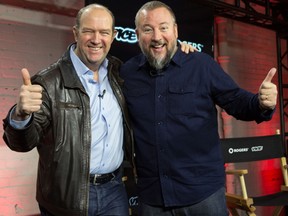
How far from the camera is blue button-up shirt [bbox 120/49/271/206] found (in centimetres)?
190

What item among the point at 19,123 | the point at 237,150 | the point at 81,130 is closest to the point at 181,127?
the point at 81,130

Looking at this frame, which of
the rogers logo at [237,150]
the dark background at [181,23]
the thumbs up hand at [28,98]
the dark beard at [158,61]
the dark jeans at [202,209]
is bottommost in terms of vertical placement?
the dark jeans at [202,209]

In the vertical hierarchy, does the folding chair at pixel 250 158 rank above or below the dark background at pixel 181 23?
below

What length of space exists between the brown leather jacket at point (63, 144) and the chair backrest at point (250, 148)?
7.47 ft

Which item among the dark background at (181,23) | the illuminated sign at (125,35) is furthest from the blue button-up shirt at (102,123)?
the illuminated sign at (125,35)

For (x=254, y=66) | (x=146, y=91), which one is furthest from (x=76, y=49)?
(x=254, y=66)

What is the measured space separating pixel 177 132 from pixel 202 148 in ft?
0.52

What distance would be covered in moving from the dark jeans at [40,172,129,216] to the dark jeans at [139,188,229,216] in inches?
5.8

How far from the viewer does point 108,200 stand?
190 centimetres

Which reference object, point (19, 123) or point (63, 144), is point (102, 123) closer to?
point (63, 144)

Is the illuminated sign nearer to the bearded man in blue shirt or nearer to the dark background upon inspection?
the dark background

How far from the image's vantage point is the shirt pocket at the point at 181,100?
192cm

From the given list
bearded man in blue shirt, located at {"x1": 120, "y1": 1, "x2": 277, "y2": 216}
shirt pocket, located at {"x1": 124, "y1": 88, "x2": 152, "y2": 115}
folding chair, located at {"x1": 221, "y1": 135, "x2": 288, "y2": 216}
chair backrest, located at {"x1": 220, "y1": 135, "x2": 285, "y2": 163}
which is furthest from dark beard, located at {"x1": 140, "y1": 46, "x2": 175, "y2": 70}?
chair backrest, located at {"x1": 220, "y1": 135, "x2": 285, "y2": 163}

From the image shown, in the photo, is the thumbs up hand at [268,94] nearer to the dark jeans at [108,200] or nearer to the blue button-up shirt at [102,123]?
the blue button-up shirt at [102,123]
